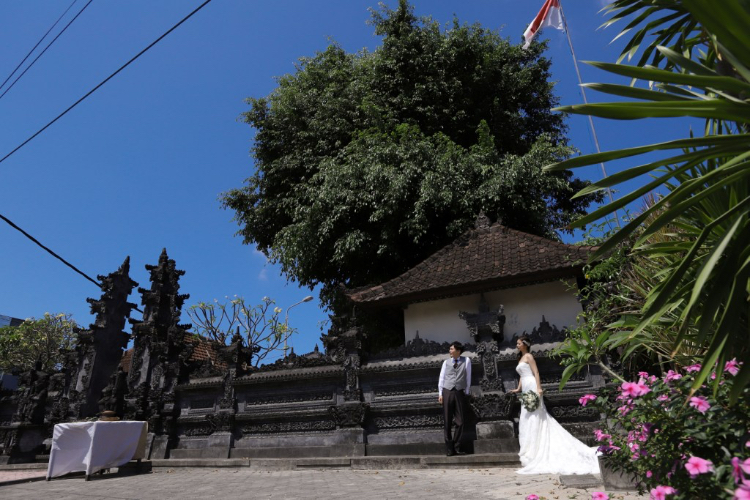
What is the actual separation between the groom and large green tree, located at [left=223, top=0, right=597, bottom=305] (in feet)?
20.4

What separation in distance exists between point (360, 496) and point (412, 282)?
693cm

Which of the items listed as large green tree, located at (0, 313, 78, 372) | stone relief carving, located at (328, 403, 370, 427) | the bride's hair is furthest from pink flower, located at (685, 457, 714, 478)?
large green tree, located at (0, 313, 78, 372)

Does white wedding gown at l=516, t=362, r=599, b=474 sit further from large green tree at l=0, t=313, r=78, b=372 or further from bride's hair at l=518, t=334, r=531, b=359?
large green tree at l=0, t=313, r=78, b=372

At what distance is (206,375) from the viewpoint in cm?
1156

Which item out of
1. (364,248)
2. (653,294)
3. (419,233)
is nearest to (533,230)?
(419,233)

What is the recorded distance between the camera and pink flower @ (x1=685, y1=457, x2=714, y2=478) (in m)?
2.29

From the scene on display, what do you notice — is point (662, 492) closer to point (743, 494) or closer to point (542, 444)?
point (743, 494)

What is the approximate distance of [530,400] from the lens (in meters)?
7.35

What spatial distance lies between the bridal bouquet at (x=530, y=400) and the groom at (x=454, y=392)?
1.11 metres

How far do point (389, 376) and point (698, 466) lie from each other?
7245 millimetres

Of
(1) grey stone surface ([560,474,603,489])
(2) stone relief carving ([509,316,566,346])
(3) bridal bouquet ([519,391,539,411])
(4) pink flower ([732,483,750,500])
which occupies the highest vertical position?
(2) stone relief carving ([509,316,566,346])

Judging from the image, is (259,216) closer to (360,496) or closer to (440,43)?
(440,43)

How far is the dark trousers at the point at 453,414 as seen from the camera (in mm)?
8094

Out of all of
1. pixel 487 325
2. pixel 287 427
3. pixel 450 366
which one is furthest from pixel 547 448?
pixel 287 427
